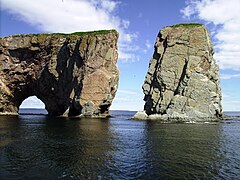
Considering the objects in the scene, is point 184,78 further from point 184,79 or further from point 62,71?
point 62,71

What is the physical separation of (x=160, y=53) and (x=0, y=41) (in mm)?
67552

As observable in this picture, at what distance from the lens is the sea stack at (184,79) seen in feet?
306

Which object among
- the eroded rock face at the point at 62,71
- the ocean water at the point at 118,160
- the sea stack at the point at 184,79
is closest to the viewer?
the ocean water at the point at 118,160

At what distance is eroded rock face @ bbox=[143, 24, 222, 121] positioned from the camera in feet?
306

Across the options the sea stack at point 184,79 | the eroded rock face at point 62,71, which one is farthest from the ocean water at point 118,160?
the eroded rock face at point 62,71

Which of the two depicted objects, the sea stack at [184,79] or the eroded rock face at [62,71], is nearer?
the sea stack at [184,79]

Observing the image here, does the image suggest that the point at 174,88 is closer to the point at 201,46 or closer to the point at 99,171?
the point at 201,46

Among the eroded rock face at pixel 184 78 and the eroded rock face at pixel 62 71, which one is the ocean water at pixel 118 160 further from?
the eroded rock face at pixel 62 71

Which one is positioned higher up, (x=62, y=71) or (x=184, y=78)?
(x=62, y=71)

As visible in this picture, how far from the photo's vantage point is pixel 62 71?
371ft

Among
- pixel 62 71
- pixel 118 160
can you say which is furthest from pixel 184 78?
pixel 118 160

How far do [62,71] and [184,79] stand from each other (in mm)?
50120

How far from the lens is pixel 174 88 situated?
99.9 m

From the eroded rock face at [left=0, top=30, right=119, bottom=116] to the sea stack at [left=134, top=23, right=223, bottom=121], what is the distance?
17489 mm
